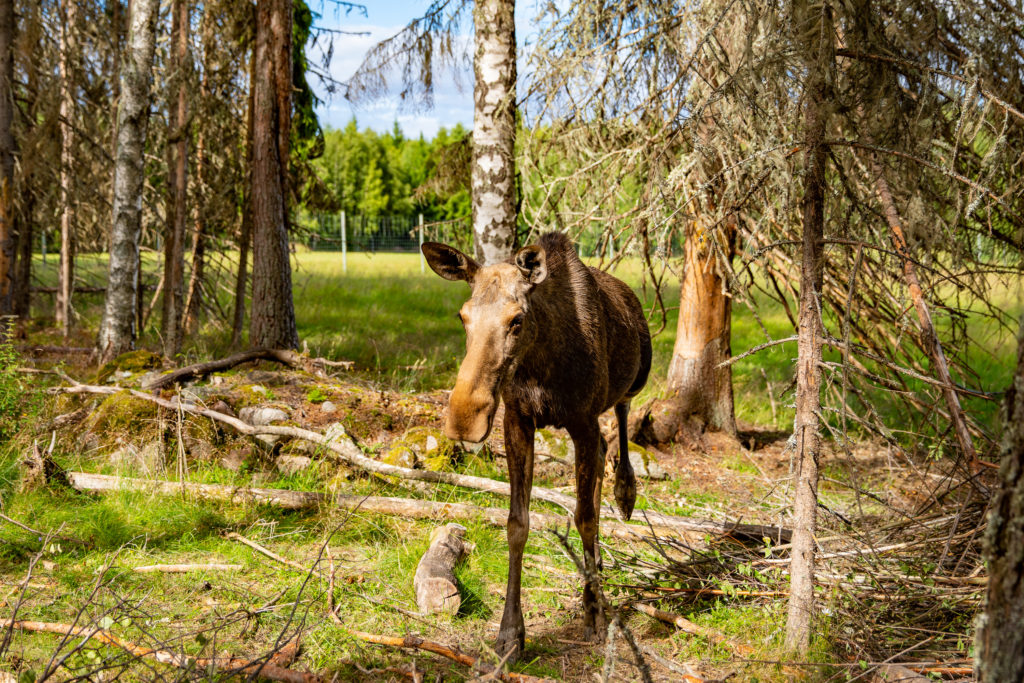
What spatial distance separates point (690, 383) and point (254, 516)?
5070 mm

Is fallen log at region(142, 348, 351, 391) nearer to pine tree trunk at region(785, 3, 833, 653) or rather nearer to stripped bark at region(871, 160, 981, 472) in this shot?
pine tree trunk at region(785, 3, 833, 653)

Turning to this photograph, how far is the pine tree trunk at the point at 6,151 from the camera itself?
8555mm

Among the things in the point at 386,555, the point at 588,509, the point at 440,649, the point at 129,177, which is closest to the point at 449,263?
the point at 588,509

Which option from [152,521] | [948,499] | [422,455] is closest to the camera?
[948,499]

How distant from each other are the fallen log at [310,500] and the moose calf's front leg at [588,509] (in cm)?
122

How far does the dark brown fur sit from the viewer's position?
10.3 feet

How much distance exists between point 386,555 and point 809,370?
Result: 3.13 metres

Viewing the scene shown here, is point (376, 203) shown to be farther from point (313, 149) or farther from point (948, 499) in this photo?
point (948, 499)

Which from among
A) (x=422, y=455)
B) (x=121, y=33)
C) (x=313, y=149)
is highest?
(x=121, y=33)

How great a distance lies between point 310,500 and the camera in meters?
5.54

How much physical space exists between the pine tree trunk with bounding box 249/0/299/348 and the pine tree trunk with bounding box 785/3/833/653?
7.73 metres

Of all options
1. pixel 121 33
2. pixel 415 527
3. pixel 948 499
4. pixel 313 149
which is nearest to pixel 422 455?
pixel 415 527

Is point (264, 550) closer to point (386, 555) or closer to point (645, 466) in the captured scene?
point (386, 555)

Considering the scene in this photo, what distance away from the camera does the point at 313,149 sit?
12648 mm
